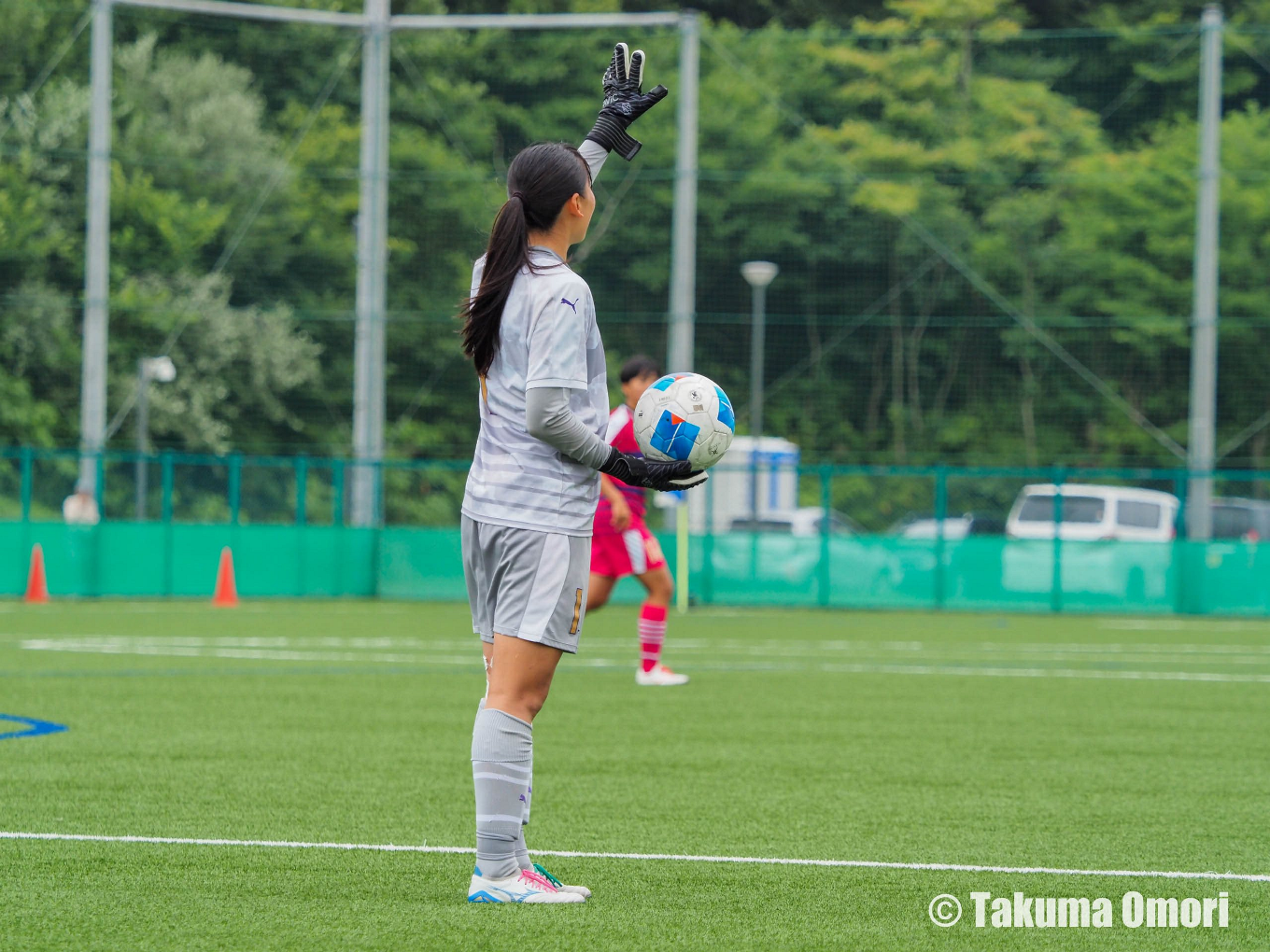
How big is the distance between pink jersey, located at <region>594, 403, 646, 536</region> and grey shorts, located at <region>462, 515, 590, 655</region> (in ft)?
17.3

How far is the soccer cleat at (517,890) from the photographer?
4.79 m

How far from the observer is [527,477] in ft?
15.8

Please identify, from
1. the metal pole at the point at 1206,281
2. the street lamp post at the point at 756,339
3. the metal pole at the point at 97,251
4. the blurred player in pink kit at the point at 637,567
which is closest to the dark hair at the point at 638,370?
the blurred player in pink kit at the point at 637,567

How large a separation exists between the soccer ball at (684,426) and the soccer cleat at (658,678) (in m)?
6.59

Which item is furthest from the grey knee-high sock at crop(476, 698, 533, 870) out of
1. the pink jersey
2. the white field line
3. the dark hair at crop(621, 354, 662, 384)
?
the dark hair at crop(621, 354, 662, 384)

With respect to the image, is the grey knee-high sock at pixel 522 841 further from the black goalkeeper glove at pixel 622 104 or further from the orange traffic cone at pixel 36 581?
the orange traffic cone at pixel 36 581

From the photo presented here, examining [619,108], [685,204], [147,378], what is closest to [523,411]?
[619,108]

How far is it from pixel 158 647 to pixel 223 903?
1017 centimetres

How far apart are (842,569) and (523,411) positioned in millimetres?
18567

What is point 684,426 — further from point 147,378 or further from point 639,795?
point 147,378

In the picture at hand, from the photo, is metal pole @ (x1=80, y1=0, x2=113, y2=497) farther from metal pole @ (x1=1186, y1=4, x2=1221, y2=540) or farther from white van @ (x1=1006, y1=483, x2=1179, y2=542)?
metal pole @ (x1=1186, y1=4, x2=1221, y2=540)

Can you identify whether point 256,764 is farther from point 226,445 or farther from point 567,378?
point 226,445

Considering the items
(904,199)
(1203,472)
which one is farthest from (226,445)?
(1203,472)

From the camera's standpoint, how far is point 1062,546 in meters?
22.8
